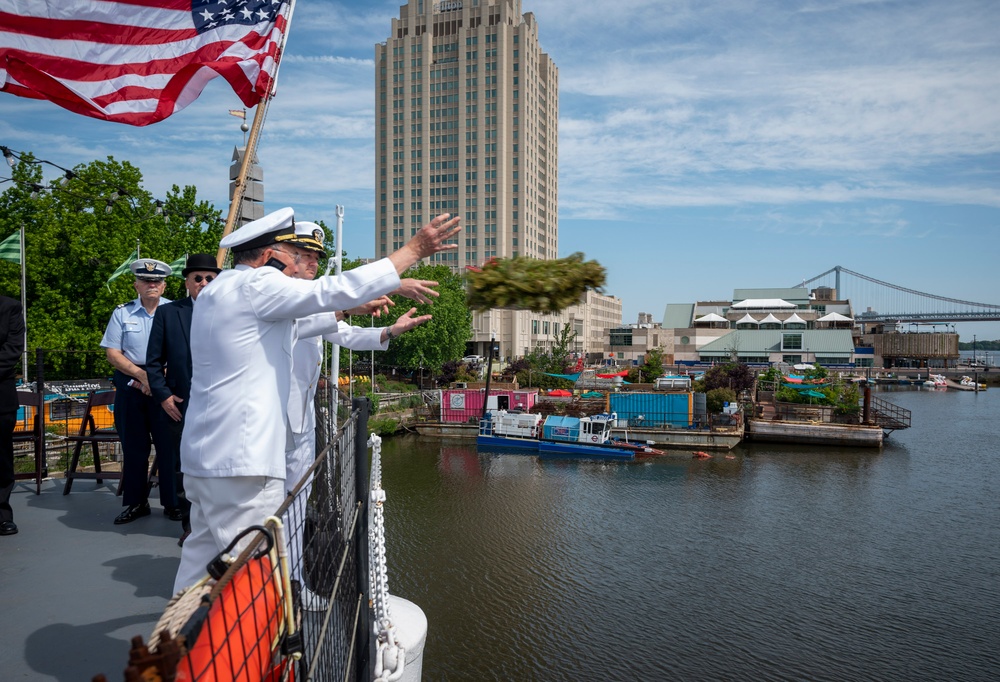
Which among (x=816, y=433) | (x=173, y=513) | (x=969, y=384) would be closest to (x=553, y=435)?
(x=816, y=433)

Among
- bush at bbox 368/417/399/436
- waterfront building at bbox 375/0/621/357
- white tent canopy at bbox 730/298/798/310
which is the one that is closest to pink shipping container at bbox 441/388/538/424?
bush at bbox 368/417/399/436

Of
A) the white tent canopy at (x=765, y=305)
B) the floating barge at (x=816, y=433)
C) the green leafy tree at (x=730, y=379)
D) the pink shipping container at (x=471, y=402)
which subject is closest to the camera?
the floating barge at (x=816, y=433)

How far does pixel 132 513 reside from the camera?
5305 millimetres

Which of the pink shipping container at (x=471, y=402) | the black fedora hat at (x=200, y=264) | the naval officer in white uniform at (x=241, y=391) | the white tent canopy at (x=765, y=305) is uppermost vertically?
the white tent canopy at (x=765, y=305)

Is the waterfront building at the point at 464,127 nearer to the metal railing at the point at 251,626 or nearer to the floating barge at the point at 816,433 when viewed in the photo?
the floating barge at the point at 816,433

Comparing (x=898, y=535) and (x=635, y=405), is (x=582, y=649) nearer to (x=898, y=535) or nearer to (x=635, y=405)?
A: (x=898, y=535)

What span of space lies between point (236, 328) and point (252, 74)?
4109 millimetres

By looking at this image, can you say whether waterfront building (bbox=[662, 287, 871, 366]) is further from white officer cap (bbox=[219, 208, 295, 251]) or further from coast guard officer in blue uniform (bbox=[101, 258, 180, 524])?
white officer cap (bbox=[219, 208, 295, 251])

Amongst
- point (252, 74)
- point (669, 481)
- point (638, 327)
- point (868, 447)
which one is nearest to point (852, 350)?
point (638, 327)

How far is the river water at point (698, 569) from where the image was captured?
11.5 metres

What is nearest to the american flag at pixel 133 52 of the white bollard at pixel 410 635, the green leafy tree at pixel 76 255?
the white bollard at pixel 410 635

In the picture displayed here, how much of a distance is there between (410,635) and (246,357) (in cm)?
243

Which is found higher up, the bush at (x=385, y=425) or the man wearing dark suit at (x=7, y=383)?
the man wearing dark suit at (x=7, y=383)

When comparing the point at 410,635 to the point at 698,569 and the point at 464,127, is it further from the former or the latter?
the point at 464,127
